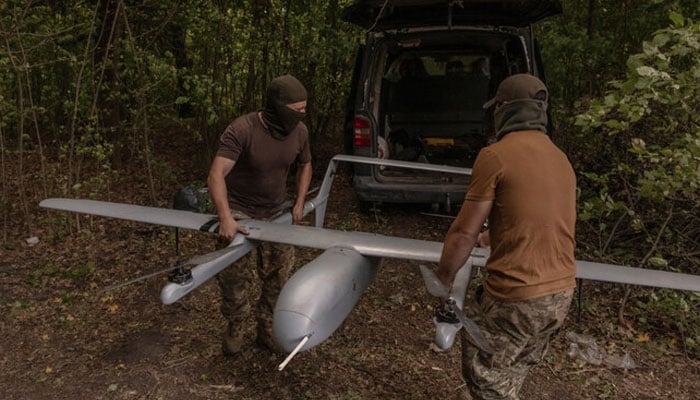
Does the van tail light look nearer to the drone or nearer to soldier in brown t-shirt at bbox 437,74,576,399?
the drone

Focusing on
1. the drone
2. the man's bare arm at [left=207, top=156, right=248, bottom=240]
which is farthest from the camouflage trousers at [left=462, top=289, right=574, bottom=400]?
the man's bare arm at [left=207, top=156, right=248, bottom=240]

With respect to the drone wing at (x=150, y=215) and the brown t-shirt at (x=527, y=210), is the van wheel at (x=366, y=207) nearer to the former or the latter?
the drone wing at (x=150, y=215)

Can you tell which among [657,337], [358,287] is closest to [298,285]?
[358,287]

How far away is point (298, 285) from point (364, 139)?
374 cm

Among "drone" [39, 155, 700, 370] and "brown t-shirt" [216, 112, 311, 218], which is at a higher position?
"brown t-shirt" [216, 112, 311, 218]

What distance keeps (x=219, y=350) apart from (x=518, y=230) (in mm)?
2728

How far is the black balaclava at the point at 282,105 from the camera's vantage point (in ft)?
11.3

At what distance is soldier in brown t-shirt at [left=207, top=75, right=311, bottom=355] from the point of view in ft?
11.4

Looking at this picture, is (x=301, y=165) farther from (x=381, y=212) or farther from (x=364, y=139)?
(x=381, y=212)

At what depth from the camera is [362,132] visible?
599 centimetres

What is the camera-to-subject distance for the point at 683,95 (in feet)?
11.9

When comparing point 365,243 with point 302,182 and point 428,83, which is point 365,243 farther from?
point 428,83

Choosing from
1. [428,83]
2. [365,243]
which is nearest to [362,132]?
[428,83]

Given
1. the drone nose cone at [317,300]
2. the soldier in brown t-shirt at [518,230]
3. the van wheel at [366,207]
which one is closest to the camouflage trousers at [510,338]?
the soldier in brown t-shirt at [518,230]
